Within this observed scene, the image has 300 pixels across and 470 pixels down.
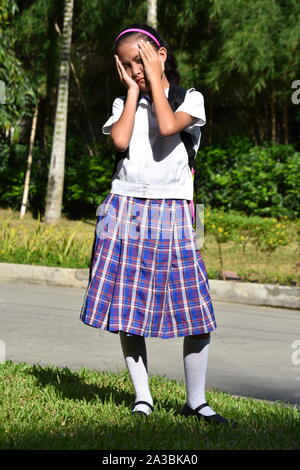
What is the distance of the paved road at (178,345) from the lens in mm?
6219

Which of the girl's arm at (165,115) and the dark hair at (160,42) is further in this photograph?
the dark hair at (160,42)

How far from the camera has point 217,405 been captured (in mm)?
4953

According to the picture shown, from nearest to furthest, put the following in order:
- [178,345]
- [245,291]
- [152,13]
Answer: [178,345]
[245,291]
[152,13]

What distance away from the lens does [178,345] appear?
294 inches

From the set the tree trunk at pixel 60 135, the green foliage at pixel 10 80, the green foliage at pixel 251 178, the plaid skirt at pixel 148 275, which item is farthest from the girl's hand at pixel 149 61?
the tree trunk at pixel 60 135

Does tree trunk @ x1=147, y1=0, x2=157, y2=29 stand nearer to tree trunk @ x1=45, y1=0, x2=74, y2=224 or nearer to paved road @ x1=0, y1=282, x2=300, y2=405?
tree trunk @ x1=45, y1=0, x2=74, y2=224

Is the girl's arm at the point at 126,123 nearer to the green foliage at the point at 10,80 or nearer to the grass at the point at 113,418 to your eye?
the grass at the point at 113,418

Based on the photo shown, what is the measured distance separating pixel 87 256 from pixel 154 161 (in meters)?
7.89

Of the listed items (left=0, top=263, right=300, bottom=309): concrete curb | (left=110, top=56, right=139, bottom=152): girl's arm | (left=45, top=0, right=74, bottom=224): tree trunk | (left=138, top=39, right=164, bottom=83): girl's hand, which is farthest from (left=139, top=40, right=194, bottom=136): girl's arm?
(left=45, top=0, right=74, bottom=224): tree trunk

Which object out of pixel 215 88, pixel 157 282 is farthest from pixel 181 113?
pixel 215 88

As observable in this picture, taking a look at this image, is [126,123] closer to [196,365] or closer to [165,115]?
[165,115]

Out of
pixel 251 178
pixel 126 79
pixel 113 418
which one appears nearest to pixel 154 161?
pixel 126 79

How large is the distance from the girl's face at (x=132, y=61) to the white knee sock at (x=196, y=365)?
4.18 feet

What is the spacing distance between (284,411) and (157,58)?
78.0 inches
